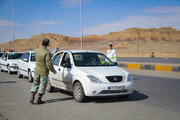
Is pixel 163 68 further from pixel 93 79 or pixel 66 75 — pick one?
pixel 93 79

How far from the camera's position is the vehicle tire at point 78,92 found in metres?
7.28

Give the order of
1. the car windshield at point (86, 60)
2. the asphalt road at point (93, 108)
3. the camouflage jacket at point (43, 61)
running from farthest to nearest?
the car windshield at point (86, 60), the camouflage jacket at point (43, 61), the asphalt road at point (93, 108)

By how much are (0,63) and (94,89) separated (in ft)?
48.5

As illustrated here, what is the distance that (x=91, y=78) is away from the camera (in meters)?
7.16

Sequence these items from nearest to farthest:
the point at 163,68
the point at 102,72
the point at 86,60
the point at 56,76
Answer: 1. the point at 102,72
2. the point at 86,60
3. the point at 56,76
4. the point at 163,68

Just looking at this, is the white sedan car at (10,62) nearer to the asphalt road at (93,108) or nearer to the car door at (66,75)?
the asphalt road at (93,108)

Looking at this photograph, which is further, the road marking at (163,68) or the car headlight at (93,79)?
the road marking at (163,68)

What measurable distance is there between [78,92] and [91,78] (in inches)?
25.8

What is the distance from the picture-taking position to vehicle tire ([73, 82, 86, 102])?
7281mm

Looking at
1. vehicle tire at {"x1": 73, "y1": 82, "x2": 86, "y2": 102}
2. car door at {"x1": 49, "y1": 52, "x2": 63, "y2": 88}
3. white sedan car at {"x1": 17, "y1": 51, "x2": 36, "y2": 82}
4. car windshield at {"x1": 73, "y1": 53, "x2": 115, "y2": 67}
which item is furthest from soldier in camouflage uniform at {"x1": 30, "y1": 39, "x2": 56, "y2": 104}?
white sedan car at {"x1": 17, "y1": 51, "x2": 36, "y2": 82}

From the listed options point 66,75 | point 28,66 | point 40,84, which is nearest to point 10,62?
point 28,66

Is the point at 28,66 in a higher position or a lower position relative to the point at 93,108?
higher

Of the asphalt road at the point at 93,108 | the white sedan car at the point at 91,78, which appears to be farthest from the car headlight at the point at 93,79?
the asphalt road at the point at 93,108

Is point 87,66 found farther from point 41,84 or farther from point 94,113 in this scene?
point 94,113
